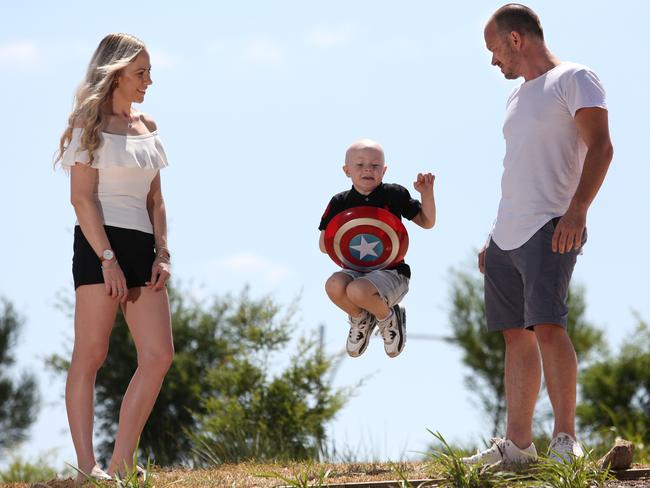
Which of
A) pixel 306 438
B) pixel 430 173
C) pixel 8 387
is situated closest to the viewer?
pixel 430 173

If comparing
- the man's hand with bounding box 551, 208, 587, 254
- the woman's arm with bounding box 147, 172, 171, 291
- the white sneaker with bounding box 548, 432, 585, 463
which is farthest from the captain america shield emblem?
the white sneaker with bounding box 548, 432, 585, 463

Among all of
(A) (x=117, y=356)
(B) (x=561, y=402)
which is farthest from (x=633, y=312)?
(B) (x=561, y=402)

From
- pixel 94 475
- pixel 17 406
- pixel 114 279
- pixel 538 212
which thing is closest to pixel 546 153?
pixel 538 212

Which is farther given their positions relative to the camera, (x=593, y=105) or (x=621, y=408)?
(x=621, y=408)

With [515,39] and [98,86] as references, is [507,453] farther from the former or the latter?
[98,86]

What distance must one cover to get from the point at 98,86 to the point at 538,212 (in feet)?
9.07

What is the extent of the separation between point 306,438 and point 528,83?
7.12 metres

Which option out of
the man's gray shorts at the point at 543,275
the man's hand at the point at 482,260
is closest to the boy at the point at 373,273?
the man's hand at the point at 482,260

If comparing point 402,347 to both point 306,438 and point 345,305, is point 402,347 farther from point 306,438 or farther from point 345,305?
point 306,438

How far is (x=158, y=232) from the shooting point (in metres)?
6.08

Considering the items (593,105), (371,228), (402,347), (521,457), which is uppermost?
(593,105)

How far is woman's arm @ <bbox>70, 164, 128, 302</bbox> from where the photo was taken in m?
5.75

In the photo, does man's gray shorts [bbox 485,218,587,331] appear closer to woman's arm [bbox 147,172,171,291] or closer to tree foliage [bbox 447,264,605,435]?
woman's arm [bbox 147,172,171,291]

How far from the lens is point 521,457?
19.7 feet
